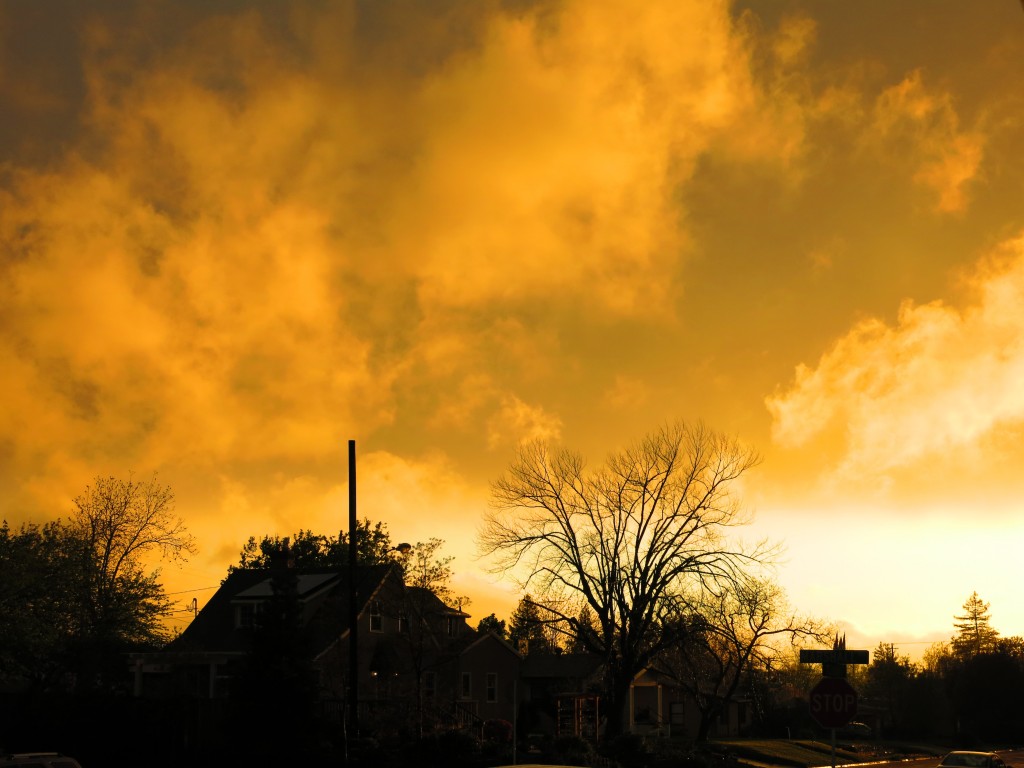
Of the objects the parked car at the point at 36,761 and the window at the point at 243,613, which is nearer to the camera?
the parked car at the point at 36,761

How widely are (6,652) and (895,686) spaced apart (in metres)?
80.5

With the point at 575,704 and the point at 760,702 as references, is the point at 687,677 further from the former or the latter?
the point at 760,702

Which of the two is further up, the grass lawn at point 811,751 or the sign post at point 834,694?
the sign post at point 834,694

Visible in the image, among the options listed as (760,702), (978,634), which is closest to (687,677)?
(760,702)

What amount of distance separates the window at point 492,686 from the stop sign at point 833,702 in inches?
1763

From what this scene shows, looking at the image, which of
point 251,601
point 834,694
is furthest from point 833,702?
point 251,601

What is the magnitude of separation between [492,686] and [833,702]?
45.7m

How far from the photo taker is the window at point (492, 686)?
6081 centimetres

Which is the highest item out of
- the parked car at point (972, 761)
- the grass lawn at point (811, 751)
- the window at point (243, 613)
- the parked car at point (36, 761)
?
the window at point (243, 613)

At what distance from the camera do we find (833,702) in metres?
18.0

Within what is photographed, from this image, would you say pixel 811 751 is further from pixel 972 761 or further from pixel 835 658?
pixel 835 658

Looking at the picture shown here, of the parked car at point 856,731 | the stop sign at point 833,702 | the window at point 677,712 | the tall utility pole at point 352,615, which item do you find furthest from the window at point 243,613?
the parked car at point 856,731

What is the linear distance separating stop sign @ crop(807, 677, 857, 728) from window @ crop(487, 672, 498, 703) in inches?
1763

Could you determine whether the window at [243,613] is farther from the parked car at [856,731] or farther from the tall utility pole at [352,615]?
the parked car at [856,731]
